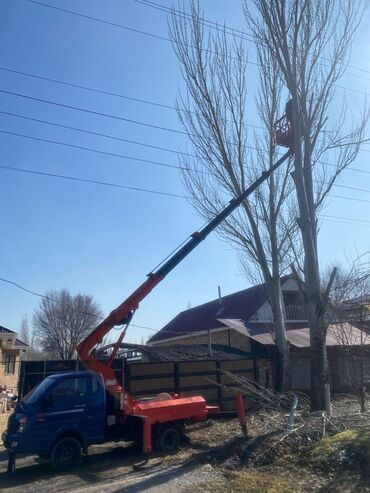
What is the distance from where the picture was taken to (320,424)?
31.1 ft

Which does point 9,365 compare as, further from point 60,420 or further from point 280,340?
point 60,420

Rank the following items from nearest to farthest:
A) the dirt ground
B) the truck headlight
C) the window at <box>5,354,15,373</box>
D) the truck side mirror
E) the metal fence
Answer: the dirt ground
the truck headlight
the truck side mirror
the metal fence
the window at <box>5,354,15,373</box>

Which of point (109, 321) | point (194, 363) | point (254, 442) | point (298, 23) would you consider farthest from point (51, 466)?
point (298, 23)

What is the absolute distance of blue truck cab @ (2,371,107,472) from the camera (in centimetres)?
922

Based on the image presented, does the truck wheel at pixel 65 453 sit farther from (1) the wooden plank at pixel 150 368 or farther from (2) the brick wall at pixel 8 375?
(2) the brick wall at pixel 8 375

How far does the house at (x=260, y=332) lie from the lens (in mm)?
18219

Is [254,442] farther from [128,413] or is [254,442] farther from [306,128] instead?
[306,128]

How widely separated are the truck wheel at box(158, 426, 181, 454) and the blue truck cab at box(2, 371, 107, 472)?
4.18ft

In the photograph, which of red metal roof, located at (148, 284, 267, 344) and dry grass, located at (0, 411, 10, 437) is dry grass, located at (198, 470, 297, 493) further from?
red metal roof, located at (148, 284, 267, 344)

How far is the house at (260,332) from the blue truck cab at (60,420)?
5.96 meters

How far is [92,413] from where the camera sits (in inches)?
402

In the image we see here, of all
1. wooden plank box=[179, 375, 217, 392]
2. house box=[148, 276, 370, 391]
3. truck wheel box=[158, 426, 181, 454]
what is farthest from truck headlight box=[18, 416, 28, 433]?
house box=[148, 276, 370, 391]

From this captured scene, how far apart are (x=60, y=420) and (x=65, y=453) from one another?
0.69 metres

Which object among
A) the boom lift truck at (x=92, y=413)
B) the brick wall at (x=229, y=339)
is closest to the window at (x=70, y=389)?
the boom lift truck at (x=92, y=413)
